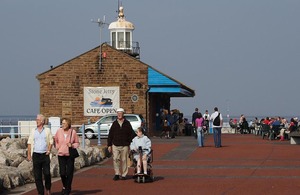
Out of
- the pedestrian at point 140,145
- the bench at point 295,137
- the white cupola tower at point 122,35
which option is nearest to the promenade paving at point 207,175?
the pedestrian at point 140,145

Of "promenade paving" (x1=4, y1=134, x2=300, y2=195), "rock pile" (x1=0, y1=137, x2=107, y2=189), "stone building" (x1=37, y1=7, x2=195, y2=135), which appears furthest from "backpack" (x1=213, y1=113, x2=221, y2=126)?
"stone building" (x1=37, y1=7, x2=195, y2=135)

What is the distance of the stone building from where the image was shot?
45.9 meters

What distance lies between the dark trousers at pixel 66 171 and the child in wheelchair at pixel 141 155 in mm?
2662

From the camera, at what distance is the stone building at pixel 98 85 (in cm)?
4591

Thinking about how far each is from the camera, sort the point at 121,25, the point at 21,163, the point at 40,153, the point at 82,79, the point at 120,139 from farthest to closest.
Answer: the point at 121,25
the point at 82,79
the point at 21,163
the point at 120,139
the point at 40,153

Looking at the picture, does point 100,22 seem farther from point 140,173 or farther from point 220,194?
point 220,194

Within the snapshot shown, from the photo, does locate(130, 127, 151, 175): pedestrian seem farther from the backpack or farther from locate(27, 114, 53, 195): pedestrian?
the backpack

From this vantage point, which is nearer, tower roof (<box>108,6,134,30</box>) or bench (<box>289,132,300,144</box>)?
bench (<box>289,132,300,144</box>)

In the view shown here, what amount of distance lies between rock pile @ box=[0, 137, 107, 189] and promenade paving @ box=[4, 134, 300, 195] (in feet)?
0.91

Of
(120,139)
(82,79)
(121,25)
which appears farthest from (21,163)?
(121,25)

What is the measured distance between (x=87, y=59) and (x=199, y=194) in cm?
3118

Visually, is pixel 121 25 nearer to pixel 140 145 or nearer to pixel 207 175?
pixel 207 175

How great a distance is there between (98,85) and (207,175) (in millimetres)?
26804

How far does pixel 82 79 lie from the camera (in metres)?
46.5
